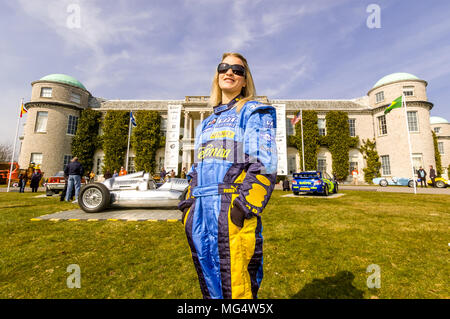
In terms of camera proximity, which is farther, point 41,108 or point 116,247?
point 41,108

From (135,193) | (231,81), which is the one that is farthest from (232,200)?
(135,193)

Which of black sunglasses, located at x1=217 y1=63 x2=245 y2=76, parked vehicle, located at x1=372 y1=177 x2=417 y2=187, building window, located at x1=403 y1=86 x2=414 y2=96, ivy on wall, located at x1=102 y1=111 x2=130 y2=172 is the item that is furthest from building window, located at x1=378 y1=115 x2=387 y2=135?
ivy on wall, located at x1=102 y1=111 x2=130 y2=172

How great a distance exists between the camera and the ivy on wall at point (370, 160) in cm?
2264

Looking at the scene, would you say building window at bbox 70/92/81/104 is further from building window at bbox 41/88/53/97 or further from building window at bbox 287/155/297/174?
building window at bbox 287/155/297/174

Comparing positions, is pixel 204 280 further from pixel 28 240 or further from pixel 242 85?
pixel 28 240

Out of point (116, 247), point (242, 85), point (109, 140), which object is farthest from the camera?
point (109, 140)

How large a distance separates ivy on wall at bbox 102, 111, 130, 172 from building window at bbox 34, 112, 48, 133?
212 inches

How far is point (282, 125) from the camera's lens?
71.4 feet

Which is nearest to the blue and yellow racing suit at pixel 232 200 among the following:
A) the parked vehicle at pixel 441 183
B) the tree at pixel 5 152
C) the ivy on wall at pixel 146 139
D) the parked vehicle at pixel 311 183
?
the parked vehicle at pixel 311 183

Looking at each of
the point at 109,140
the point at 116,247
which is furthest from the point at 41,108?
the point at 116,247

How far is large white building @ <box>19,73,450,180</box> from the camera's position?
2056cm
